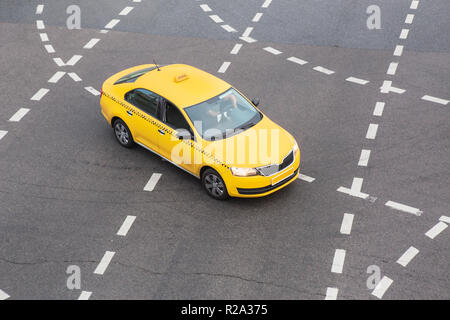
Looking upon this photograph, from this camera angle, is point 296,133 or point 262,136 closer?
point 262,136

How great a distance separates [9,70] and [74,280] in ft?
27.1

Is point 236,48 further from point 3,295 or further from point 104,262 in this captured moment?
point 3,295

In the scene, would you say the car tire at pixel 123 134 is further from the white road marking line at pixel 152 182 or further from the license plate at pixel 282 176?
the license plate at pixel 282 176

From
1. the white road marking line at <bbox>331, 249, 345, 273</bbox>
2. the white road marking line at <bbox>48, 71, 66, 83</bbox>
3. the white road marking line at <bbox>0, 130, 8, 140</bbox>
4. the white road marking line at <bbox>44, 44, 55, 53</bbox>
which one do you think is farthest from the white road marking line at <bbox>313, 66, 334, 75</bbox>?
the white road marking line at <bbox>0, 130, 8, 140</bbox>

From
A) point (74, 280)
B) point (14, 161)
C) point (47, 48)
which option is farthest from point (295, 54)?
point (74, 280)

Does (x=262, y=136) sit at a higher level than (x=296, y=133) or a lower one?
higher

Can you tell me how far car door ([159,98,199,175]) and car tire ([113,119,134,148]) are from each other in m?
1.07

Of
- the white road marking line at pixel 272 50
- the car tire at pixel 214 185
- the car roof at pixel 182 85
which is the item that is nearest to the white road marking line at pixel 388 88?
the white road marking line at pixel 272 50

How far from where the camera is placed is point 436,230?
1077 cm

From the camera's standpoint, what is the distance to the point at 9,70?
52.5 ft

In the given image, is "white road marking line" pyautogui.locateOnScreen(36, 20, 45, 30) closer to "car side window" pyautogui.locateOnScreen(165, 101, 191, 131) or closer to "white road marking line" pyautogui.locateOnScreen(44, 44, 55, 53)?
"white road marking line" pyautogui.locateOnScreen(44, 44, 55, 53)

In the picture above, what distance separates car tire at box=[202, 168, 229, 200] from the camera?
37.1 ft

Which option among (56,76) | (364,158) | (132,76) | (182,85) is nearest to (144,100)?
(182,85)
